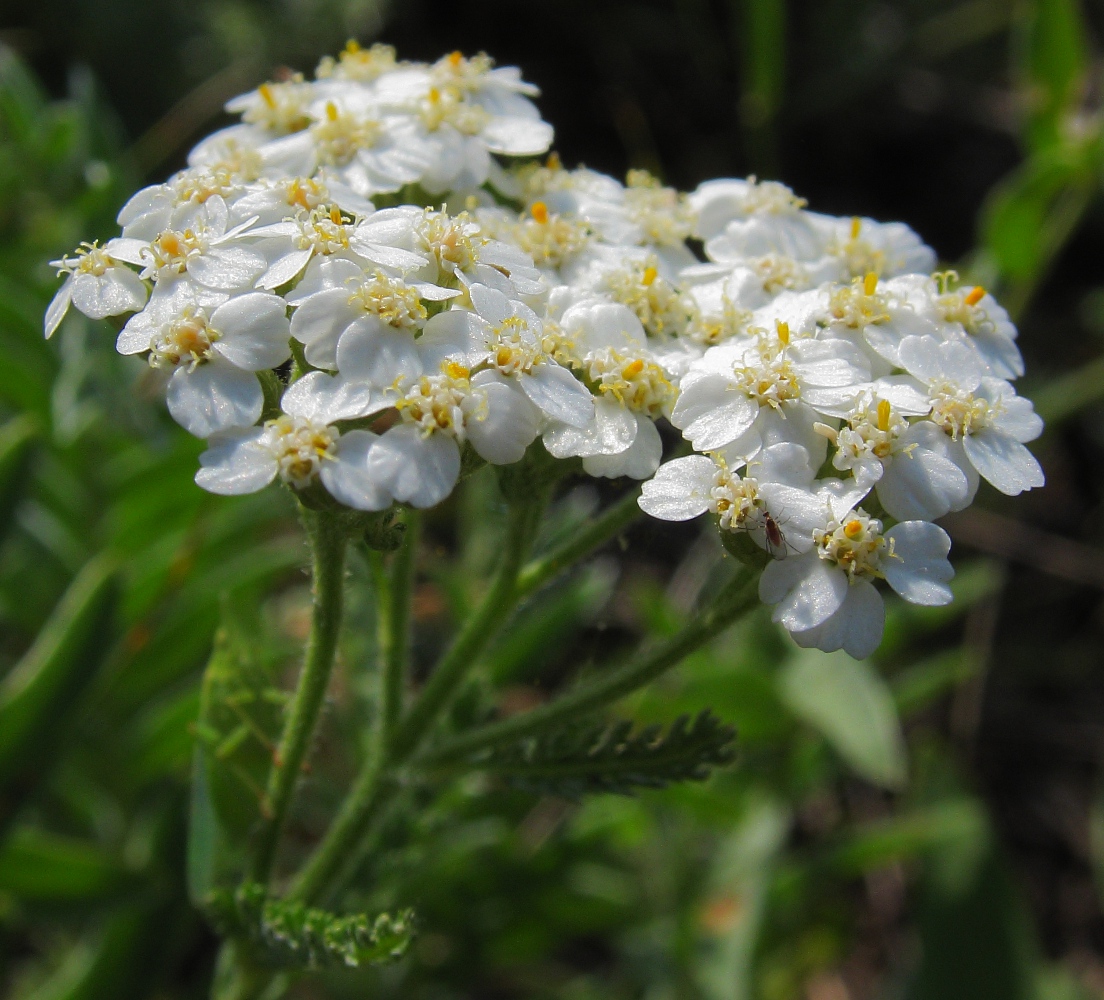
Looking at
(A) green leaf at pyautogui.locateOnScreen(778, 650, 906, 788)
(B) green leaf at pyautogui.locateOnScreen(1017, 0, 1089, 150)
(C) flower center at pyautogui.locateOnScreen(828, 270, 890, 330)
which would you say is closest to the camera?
(C) flower center at pyautogui.locateOnScreen(828, 270, 890, 330)

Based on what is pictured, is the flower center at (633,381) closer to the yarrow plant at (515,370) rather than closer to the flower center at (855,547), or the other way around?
the yarrow plant at (515,370)

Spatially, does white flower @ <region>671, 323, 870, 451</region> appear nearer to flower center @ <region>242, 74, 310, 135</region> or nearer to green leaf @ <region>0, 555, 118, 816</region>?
flower center @ <region>242, 74, 310, 135</region>

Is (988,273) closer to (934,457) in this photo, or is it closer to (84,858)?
(934,457)

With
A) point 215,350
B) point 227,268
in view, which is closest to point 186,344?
point 215,350

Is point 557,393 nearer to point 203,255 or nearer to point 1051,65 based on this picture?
point 203,255

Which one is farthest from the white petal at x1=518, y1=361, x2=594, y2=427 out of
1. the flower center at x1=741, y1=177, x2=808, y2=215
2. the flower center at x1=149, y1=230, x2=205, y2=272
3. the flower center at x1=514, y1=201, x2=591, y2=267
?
the flower center at x1=741, y1=177, x2=808, y2=215

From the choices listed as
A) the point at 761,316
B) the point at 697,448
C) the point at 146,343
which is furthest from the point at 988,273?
the point at 146,343
